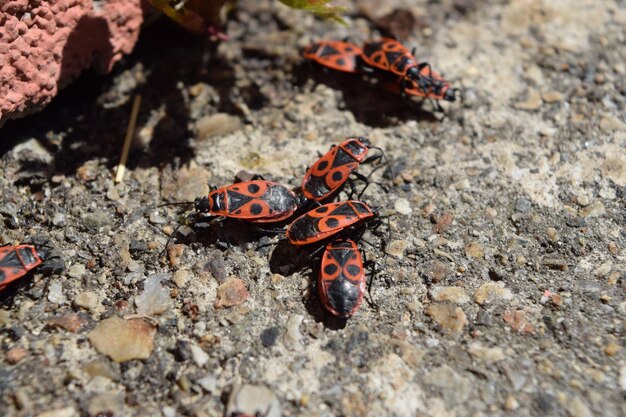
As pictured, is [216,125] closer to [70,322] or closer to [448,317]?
[70,322]

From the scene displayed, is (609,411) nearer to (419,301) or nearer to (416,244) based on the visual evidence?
(419,301)

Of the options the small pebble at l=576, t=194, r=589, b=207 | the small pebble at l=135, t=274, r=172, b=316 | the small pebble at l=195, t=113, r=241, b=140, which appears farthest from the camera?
the small pebble at l=195, t=113, r=241, b=140

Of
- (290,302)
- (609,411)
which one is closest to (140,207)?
(290,302)

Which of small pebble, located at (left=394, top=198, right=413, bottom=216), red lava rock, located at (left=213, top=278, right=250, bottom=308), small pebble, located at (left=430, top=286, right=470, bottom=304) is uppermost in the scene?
small pebble, located at (left=394, top=198, right=413, bottom=216)

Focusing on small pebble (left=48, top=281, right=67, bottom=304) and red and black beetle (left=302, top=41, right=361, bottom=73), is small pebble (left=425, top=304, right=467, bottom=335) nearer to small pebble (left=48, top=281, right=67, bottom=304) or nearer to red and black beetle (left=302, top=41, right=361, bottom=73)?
red and black beetle (left=302, top=41, right=361, bottom=73)

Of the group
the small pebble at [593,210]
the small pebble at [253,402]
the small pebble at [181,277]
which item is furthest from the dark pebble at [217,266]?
the small pebble at [593,210]

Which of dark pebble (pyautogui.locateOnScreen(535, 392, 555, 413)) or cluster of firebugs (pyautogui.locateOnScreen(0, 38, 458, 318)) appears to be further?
cluster of firebugs (pyautogui.locateOnScreen(0, 38, 458, 318))

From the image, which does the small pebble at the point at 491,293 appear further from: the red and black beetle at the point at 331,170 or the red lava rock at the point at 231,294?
the red lava rock at the point at 231,294

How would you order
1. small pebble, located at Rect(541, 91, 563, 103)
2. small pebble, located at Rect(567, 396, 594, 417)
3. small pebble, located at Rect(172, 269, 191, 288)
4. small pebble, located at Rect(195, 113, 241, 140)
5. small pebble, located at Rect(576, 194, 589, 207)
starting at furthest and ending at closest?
small pebble, located at Rect(541, 91, 563, 103)
small pebble, located at Rect(195, 113, 241, 140)
small pebble, located at Rect(576, 194, 589, 207)
small pebble, located at Rect(172, 269, 191, 288)
small pebble, located at Rect(567, 396, 594, 417)

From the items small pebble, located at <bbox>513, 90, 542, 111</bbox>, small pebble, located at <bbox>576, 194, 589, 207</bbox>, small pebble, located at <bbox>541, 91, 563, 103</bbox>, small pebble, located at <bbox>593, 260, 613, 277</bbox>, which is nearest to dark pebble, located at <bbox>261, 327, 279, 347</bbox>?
small pebble, located at <bbox>593, 260, 613, 277</bbox>
